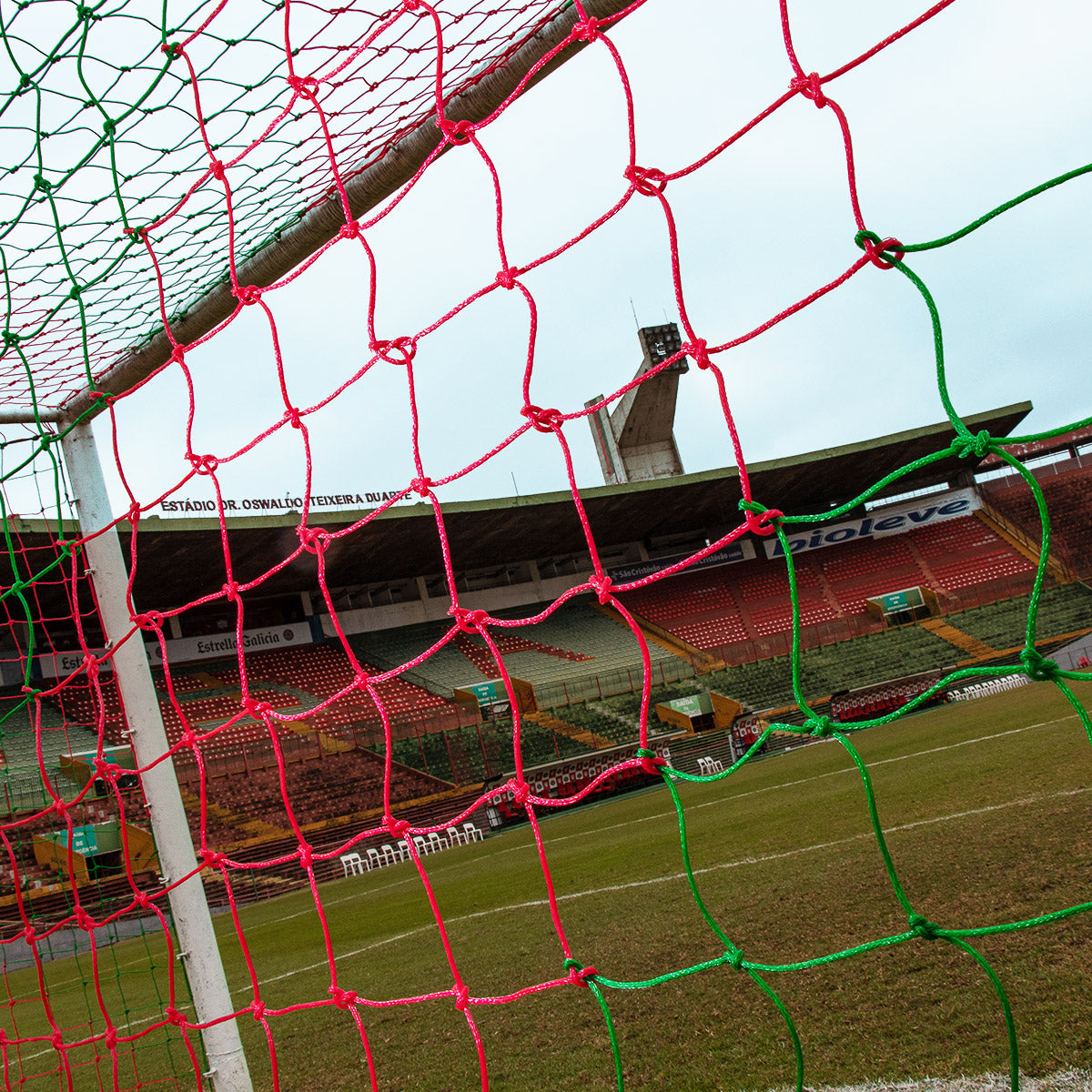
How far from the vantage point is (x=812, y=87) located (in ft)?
6.26

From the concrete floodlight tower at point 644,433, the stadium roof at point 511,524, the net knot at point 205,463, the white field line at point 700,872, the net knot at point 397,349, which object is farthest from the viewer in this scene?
the concrete floodlight tower at point 644,433

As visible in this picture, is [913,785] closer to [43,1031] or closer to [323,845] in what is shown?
[43,1031]

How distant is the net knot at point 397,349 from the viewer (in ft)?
8.99

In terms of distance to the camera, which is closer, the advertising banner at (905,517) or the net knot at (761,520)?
the net knot at (761,520)

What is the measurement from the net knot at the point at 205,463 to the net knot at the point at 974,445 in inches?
95.1

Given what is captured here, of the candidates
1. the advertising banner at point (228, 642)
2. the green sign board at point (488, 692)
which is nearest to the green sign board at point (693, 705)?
the green sign board at point (488, 692)

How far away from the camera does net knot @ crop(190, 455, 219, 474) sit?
10.6ft

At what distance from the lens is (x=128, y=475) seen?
3838 millimetres

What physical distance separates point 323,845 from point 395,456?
13.3 metres

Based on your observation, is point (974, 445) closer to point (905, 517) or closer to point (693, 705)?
Result: point (693, 705)

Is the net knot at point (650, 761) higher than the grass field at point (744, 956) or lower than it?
higher

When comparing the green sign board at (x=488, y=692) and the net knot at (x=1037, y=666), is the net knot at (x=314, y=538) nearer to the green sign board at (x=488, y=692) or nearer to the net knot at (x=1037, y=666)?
the net knot at (x=1037, y=666)

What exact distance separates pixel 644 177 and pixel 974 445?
1.07 meters

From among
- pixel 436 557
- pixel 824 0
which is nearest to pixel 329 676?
pixel 436 557
